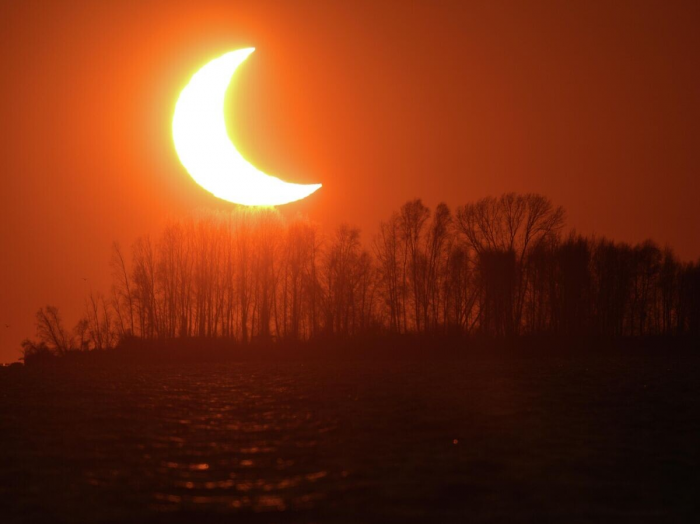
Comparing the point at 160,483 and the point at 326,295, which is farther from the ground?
the point at 326,295

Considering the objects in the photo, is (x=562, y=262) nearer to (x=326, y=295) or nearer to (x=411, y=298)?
(x=411, y=298)

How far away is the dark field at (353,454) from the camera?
15062 millimetres

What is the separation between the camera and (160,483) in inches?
665

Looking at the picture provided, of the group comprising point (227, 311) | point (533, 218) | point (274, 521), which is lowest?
point (274, 521)

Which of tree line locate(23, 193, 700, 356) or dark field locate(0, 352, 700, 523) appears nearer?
dark field locate(0, 352, 700, 523)

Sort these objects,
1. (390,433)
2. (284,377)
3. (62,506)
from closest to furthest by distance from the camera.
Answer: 1. (62,506)
2. (390,433)
3. (284,377)

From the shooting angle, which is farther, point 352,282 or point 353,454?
point 352,282

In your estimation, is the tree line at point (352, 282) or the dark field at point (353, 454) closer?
the dark field at point (353, 454)

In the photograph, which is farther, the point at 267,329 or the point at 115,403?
the point at 267,329

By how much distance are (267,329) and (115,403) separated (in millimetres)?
60471

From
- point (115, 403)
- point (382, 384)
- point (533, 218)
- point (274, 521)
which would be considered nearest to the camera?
point (274, 521)

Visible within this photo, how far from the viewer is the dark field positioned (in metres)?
15.1

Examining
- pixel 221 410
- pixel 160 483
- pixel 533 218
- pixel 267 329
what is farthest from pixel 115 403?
pixel 533 218

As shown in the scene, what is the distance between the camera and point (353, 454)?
65.8 feet
